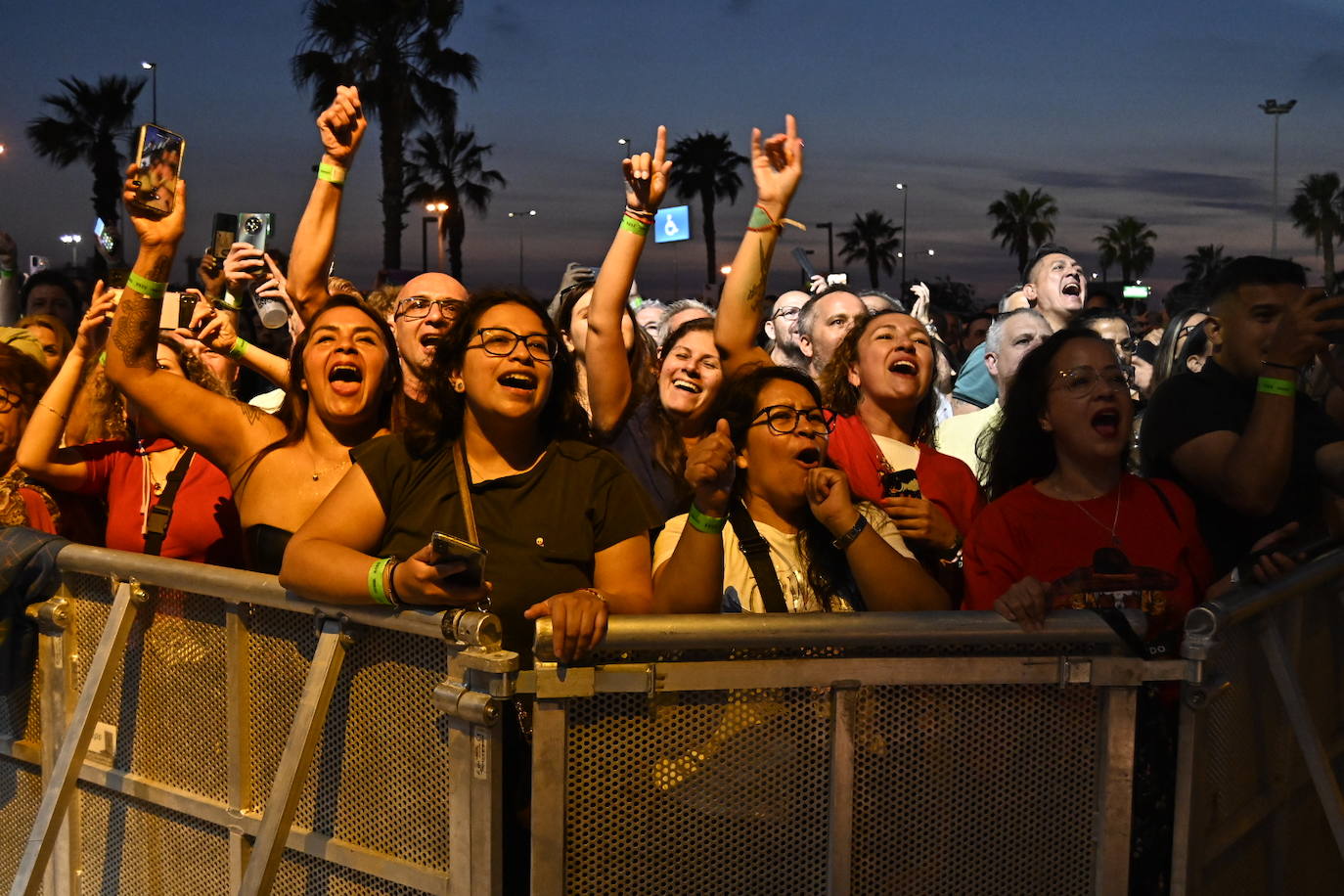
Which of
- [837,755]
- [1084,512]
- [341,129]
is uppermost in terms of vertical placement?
[341,129]

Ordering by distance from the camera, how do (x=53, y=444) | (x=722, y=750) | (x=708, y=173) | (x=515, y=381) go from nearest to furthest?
(x=722, y=750) < (x=515, y=381) < (x=53, y=444) < (x=708, y=173)

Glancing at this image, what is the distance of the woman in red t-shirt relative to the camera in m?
2.93

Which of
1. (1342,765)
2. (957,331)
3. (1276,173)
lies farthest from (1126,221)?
(1342,765)

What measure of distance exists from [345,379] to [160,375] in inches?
21.9

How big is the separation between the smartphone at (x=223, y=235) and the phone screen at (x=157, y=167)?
1056mm

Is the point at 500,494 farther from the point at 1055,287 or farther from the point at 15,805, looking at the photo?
the point at 1055,287

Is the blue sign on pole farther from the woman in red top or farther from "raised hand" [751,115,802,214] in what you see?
the woman in red top

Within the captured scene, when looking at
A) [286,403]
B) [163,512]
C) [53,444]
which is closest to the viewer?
[163,512]

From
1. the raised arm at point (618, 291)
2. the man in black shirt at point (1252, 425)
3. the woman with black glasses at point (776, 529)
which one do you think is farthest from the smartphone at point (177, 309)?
the man in black shirt at point (1252, 425)

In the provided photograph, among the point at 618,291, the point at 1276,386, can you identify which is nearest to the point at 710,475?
the point at 618,291

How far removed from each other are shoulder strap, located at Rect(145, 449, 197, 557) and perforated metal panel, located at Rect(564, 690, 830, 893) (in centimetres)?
187

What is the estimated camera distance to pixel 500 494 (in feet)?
9.89

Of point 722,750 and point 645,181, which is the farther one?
point 645,181

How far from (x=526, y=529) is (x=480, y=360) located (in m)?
0.47
